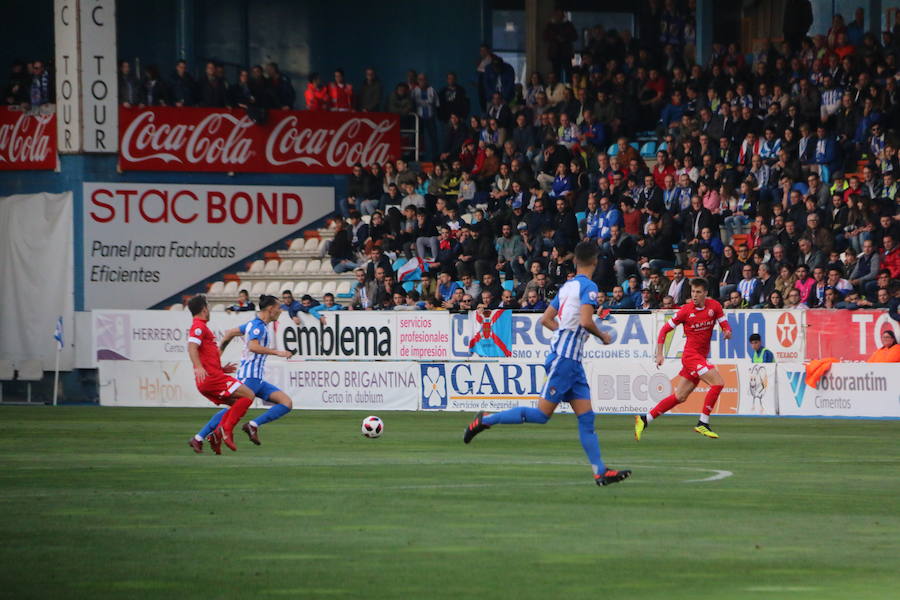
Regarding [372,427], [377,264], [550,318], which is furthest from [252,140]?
[550,318]

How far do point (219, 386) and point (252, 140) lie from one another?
76.8ft

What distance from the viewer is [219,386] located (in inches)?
744

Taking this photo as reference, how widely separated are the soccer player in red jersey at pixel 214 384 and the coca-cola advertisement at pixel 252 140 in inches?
870

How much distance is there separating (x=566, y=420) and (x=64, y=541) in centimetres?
1850

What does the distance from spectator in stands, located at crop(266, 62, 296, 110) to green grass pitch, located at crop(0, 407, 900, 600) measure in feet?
72.7

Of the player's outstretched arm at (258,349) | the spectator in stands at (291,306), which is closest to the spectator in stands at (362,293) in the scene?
the spectator in stands at (291,306)

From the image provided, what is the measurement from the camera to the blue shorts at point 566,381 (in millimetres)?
13883

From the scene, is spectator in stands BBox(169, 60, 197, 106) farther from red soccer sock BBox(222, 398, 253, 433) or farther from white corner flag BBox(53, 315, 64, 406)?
red soccer sock BBox(222, 398, 253, 433)

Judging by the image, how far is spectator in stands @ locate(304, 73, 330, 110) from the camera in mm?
42000

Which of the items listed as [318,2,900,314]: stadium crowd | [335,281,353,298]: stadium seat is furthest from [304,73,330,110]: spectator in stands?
[335,281,353,298]: stadium seat

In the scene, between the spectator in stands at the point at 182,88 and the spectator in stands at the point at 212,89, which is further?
the spectator in stands at the point at 212,89

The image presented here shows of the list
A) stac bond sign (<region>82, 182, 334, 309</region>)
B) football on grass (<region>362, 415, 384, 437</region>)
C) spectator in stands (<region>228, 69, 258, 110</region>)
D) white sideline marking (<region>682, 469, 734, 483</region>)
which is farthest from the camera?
spectator in stands (<region>228, 69, 258, 110</region>)

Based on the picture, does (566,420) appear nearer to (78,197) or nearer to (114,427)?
(114,427)

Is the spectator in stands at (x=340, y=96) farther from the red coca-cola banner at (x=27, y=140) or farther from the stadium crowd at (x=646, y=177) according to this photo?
the red coca-cola banner at (x=27, y=140)
